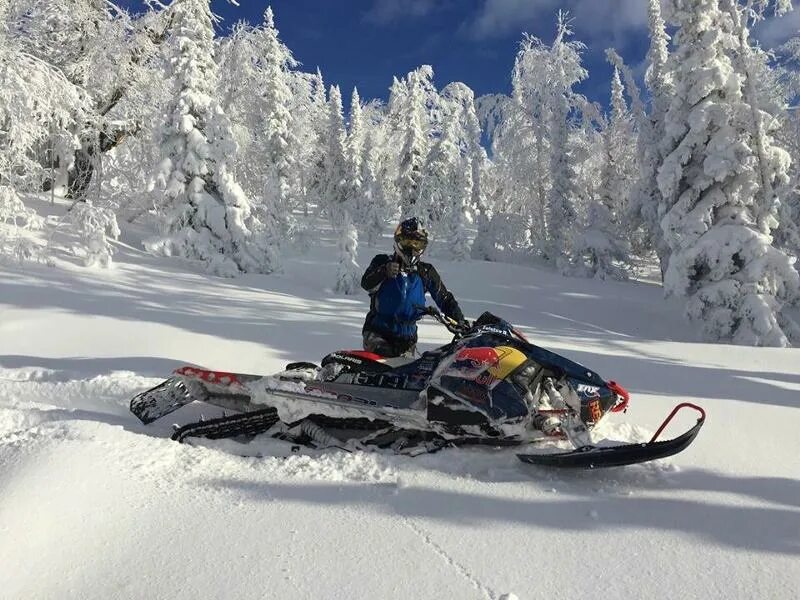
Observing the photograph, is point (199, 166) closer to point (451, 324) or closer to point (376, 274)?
point (376, 274)

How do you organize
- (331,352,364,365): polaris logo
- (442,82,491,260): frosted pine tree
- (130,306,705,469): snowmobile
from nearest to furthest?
(130,306,705,469): snowmobile, (331,352,364,365): polaris logo, (442,82,491,260): frosted pine tree

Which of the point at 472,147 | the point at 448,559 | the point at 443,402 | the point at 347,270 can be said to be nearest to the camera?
the point at 448,559

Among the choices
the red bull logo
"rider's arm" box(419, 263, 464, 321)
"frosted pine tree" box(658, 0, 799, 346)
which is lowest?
the red bull logo

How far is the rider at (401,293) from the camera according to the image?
4832 mm

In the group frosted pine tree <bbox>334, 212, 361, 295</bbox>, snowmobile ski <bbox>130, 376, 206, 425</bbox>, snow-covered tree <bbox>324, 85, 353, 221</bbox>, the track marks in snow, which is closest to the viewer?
the track marks in snow

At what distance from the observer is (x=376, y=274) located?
4.80 metres

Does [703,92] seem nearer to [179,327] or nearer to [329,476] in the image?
[179,327]

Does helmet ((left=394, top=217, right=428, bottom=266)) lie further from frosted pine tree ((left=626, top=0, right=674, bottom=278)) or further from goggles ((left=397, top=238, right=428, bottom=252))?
frosted pine tree ((left=626, top=0, right=674, bottom=278))

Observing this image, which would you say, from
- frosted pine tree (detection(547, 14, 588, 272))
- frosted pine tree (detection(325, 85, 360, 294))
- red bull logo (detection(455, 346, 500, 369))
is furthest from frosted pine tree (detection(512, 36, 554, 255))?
red bull logo (detection(455, 346, 500, 369))

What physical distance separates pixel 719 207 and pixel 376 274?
16.1 metres

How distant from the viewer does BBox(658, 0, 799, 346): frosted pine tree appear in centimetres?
1597

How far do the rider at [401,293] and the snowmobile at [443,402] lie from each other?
38 cm

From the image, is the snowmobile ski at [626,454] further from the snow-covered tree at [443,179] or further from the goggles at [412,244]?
the snow-covered tree at [443,179]

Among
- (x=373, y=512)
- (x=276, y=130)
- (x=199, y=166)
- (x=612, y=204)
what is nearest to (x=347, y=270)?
(x=199, y=166)
